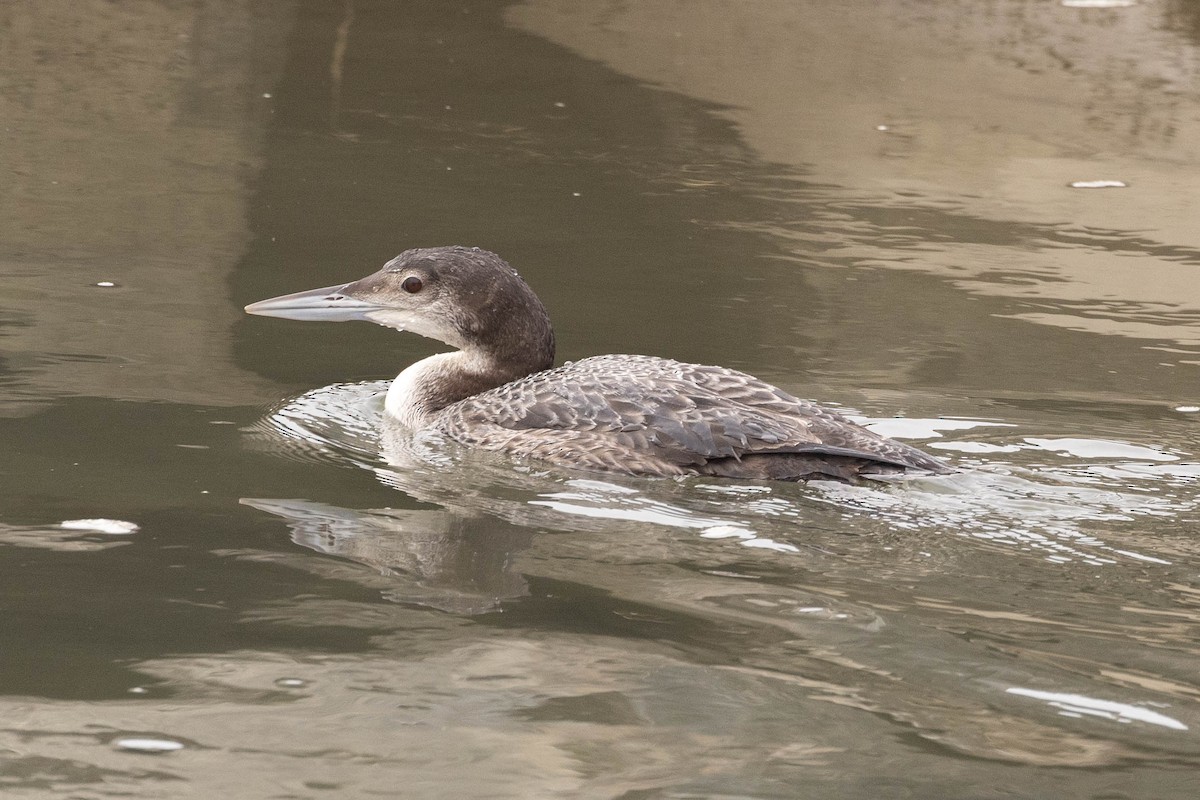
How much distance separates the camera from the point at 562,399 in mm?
6504

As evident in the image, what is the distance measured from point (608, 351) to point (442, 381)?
1.11 meters

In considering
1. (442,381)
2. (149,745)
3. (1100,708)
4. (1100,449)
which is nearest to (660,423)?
(442,381)

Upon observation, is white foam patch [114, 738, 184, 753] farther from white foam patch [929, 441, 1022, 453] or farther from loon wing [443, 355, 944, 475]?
white foam patch [929, 441, 1022, 453]

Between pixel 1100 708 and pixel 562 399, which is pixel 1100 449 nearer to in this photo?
pixel 562 399

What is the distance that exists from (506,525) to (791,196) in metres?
5.73

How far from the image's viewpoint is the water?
415cm

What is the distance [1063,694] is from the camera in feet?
14.2

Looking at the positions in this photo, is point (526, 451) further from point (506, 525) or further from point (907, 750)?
point (907, 750)

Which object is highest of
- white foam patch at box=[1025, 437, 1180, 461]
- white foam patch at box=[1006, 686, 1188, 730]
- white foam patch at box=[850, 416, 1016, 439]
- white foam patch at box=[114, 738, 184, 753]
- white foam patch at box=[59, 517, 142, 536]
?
white foam patch at box=[1025, 437, 1180, 461]

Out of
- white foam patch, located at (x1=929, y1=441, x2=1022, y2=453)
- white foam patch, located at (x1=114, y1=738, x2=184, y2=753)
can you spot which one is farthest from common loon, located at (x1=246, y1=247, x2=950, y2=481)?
white foam patch, located at (x1=114, y1=738, x2=184, y2=753)

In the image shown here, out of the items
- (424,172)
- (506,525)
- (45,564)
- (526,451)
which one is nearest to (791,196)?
(424,172)

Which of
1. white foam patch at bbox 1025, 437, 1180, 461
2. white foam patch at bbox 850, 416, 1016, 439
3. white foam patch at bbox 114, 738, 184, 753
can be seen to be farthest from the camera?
white foam patch at bbox 850, 416, 1016, 439

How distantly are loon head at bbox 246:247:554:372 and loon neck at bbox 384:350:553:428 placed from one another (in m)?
0.07

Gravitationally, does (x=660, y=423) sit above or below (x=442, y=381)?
above
